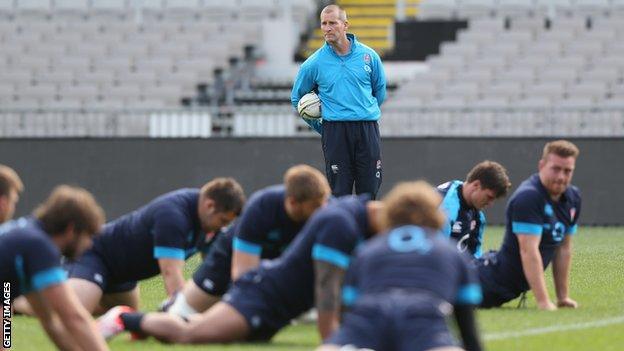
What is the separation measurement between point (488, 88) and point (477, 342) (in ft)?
64.1

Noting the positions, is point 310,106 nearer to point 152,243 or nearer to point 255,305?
point 152,243

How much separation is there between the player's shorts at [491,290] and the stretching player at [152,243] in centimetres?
236

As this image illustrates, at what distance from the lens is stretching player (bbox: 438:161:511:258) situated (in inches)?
441

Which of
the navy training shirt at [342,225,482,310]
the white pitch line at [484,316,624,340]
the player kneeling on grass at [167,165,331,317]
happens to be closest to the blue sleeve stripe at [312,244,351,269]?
the player kneeling on grass at [167,165,331,317]

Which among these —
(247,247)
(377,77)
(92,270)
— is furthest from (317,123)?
(247,247)

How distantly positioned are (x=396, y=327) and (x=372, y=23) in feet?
82.7

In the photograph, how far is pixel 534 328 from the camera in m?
9.93

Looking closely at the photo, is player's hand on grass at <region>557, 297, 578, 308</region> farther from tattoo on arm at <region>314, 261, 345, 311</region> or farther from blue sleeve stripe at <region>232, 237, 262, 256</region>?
tattoo on arm at <region>314, 261, 345, 311</region>

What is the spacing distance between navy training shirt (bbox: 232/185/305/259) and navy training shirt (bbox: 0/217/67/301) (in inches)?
74.1

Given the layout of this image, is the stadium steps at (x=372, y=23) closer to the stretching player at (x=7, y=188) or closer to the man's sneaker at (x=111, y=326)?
the man's sneaker at (x=111, y=326)

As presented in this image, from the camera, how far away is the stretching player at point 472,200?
11.2 meters

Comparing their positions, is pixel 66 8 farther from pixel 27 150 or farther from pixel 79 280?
pixel 79 280

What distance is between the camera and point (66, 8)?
3209 cm

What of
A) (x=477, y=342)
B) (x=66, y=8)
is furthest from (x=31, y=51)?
(x=477, y=342)
